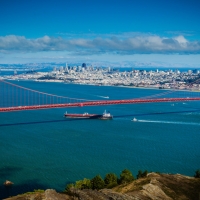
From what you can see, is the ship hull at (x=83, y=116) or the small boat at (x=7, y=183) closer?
the small boat at (x=7, y=183)

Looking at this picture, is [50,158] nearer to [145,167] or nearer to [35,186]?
[35,186]

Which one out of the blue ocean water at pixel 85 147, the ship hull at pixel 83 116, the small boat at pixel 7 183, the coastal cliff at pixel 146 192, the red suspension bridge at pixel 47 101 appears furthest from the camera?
the ship hull at pixel 83 116

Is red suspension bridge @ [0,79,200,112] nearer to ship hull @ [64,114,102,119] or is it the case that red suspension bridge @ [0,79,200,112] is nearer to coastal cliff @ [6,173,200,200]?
ship hull @ [64,114,102,119]

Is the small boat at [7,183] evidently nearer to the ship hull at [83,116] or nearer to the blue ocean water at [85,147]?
the blue ocean water at [85,147]

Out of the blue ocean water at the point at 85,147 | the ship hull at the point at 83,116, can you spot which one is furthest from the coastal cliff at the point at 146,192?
the ship hull at the point at 83,116

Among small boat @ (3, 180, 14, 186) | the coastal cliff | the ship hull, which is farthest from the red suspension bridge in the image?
the coastal cliff

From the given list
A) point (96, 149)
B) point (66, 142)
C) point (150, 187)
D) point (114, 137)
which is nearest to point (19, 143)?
point (66, 142)
